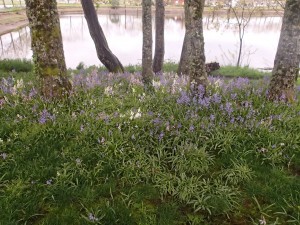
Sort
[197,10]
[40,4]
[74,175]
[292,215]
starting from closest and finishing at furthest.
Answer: [292,215] → [74,175] → [40,4] → [197,10]

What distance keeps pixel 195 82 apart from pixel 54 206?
452cm

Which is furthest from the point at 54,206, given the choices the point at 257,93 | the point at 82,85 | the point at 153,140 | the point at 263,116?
the point at 257,93

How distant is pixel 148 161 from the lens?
5.07 metres

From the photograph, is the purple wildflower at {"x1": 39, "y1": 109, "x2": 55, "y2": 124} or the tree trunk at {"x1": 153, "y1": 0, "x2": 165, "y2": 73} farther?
the tree trunk at {"x1": 153, "y1": 0, "x2": 165, "y2": 73}

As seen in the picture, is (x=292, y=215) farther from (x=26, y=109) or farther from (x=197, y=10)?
(x=26, y=109)

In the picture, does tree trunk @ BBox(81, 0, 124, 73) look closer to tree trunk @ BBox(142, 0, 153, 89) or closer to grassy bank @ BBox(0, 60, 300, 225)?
tree trunk @ BBox(142, 0, 153, 89)

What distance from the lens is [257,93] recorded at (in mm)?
7461

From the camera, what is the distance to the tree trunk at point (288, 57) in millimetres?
6645

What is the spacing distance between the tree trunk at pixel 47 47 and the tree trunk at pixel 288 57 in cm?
524

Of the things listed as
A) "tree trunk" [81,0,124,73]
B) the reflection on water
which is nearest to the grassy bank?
"tree trunk" [81,0,124,73]

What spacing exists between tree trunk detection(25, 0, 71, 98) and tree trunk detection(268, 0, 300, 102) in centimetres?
524

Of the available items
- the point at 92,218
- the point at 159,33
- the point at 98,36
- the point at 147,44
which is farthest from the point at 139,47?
the point at 92,218

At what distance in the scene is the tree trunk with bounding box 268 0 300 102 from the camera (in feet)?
21.8

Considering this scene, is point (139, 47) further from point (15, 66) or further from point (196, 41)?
point (196, 41)
